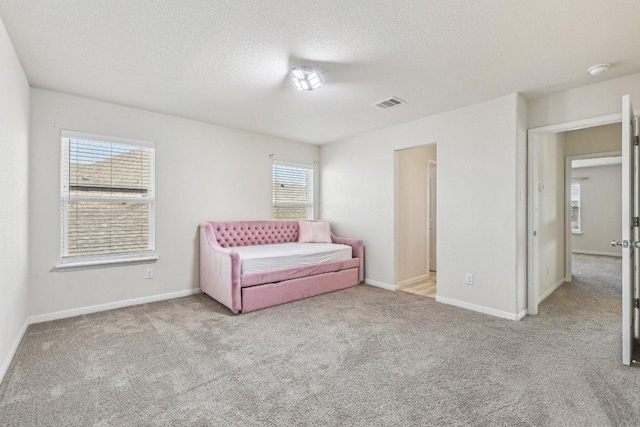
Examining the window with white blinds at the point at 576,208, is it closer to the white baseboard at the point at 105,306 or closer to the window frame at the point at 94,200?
the white baseboard at the point at 105,306

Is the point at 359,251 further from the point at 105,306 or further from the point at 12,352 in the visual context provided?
the point at 12,352

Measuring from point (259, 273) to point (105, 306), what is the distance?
1810 mm

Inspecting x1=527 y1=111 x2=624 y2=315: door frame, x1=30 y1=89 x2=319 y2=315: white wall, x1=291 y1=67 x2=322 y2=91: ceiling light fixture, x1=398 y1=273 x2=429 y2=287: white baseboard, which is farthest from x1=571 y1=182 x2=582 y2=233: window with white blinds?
x1=291 y1=67 x2=322 y2=91: ceiling light fixture

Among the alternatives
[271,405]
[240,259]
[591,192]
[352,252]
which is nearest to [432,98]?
[352,252]

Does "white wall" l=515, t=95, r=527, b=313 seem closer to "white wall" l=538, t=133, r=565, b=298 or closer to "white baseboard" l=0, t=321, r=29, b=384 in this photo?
"white wall" l=538, t=133, r=565, b=298

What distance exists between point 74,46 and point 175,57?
28.8 inches

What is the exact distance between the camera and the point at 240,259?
3449 mm

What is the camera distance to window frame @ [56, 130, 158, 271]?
3.27 meters

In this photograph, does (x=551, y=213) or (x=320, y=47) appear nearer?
(x=320, y=47)

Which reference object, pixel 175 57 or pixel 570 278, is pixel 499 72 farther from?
pixel 570 278

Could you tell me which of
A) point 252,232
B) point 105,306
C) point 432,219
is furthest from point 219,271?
point 432,219

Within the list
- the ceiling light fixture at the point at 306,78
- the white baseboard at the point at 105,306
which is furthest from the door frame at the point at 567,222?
the white baseboard at the point at 105,306

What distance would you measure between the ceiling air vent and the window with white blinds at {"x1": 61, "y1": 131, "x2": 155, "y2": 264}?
9.61 feet

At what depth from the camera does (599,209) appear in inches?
312
